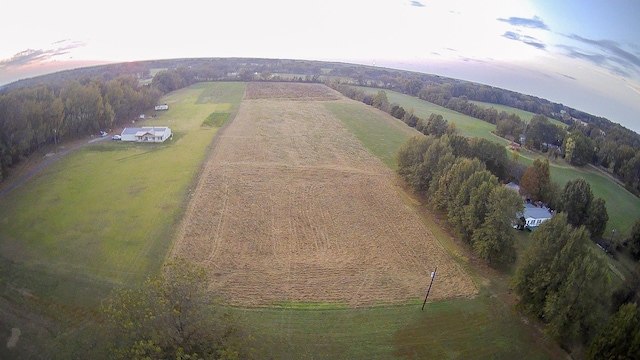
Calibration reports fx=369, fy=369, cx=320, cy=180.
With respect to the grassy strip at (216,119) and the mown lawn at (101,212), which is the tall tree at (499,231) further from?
the grassy strip at (216,119)

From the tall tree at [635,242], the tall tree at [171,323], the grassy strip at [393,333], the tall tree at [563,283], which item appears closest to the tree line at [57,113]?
the tall tree at [171,323]

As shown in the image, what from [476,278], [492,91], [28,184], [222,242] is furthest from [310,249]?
[492,91]

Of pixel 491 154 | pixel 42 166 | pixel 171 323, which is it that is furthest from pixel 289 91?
pixel 171 323

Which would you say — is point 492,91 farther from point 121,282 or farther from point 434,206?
point 121,282

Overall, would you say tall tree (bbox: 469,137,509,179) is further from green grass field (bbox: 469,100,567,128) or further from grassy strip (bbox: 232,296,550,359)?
green grass field (bbox: 469,100,567,128)

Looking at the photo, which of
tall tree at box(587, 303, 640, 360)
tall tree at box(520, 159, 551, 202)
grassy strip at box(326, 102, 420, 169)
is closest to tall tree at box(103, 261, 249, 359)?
tall tree at box(587, 303, 640, 360)

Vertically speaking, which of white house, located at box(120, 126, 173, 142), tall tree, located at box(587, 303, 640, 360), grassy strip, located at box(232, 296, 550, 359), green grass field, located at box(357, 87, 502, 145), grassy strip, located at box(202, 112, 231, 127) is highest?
green grass field, located at box(357, 87, 502, 145)
